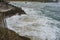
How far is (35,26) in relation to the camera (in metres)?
1.36

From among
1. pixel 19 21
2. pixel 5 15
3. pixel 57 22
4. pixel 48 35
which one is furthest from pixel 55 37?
pixel 5 15

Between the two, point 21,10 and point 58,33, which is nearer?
point 58,33

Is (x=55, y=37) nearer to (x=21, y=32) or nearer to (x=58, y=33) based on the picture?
(x=58, y=33)

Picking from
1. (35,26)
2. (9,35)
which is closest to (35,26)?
(35,26)

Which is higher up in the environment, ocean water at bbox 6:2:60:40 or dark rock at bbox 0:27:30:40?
ocean water at bbox 6:2:60:40

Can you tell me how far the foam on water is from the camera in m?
1.16

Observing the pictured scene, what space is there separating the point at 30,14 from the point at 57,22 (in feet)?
1.33

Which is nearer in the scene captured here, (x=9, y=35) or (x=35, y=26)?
(x=9, y=35)

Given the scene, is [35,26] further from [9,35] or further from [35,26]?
[9,35]

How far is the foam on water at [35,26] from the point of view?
1.16 m

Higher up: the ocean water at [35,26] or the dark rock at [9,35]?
the ocean water at [35,26]

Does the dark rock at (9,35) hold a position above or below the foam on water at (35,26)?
below

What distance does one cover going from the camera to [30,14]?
→ 172 centimetres

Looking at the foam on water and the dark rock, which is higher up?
the foam on water
